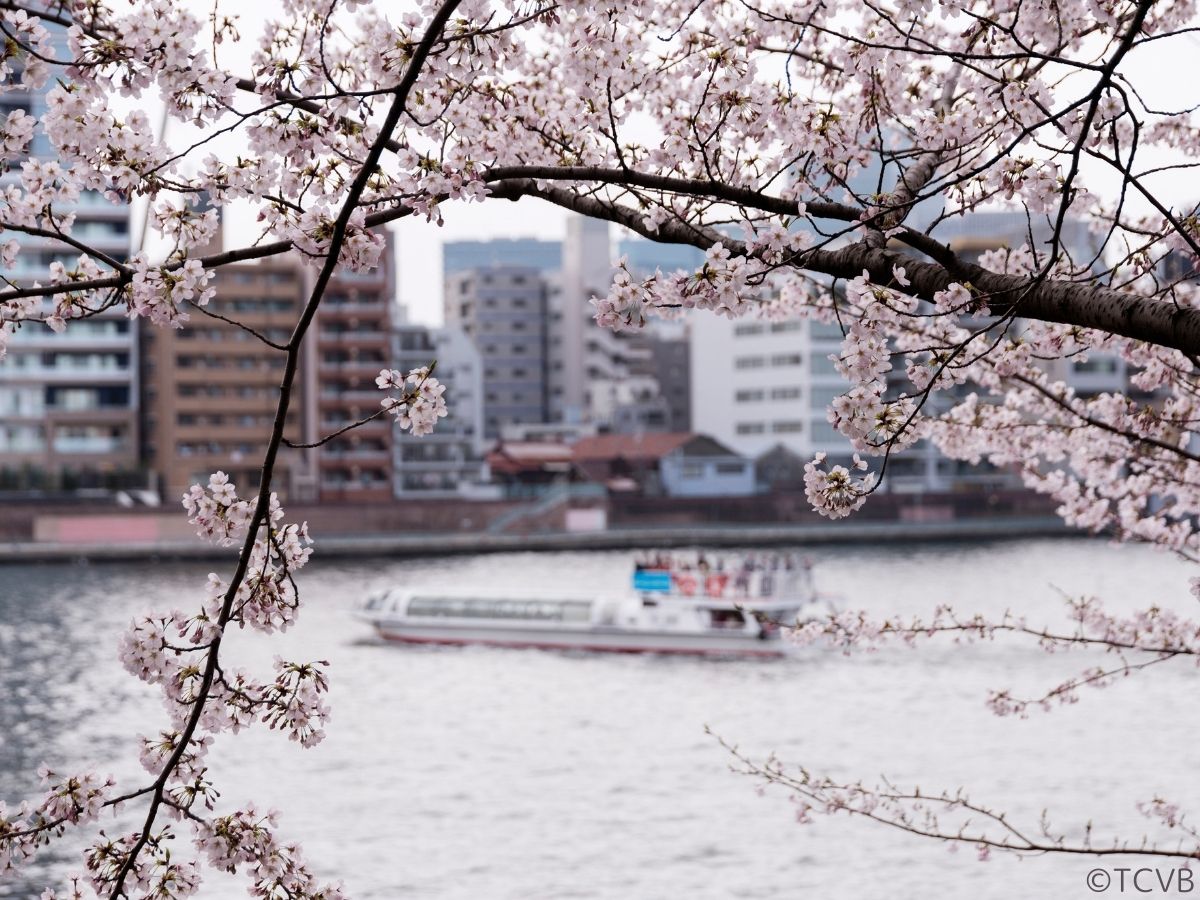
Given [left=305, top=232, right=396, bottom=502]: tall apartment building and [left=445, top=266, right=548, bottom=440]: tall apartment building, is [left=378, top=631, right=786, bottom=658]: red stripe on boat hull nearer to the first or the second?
[left=305, top=232, right=396, bottom=502]: tall apartment building

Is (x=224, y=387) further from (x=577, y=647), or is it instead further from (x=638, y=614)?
(x=638, y=614)

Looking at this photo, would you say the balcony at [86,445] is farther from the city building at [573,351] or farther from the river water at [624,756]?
the city building at [573,351]

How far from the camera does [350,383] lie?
9806cm

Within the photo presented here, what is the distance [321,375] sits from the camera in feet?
321

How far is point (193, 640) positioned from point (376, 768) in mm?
30447

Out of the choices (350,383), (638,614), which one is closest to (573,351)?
(350,383)

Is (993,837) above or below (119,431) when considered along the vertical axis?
below

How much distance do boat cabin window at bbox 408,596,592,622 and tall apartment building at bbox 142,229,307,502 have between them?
39679mm

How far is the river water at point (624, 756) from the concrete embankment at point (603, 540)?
28944 mm

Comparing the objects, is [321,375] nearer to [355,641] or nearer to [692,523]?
[692,523]

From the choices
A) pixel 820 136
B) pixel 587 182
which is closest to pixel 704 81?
pixel 820 136

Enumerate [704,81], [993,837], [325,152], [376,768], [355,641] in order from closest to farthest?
[325,152], [704,81], [993,837], [376,768], [355,641]

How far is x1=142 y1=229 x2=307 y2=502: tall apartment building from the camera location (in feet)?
314

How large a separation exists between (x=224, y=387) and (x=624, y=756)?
219 feet
